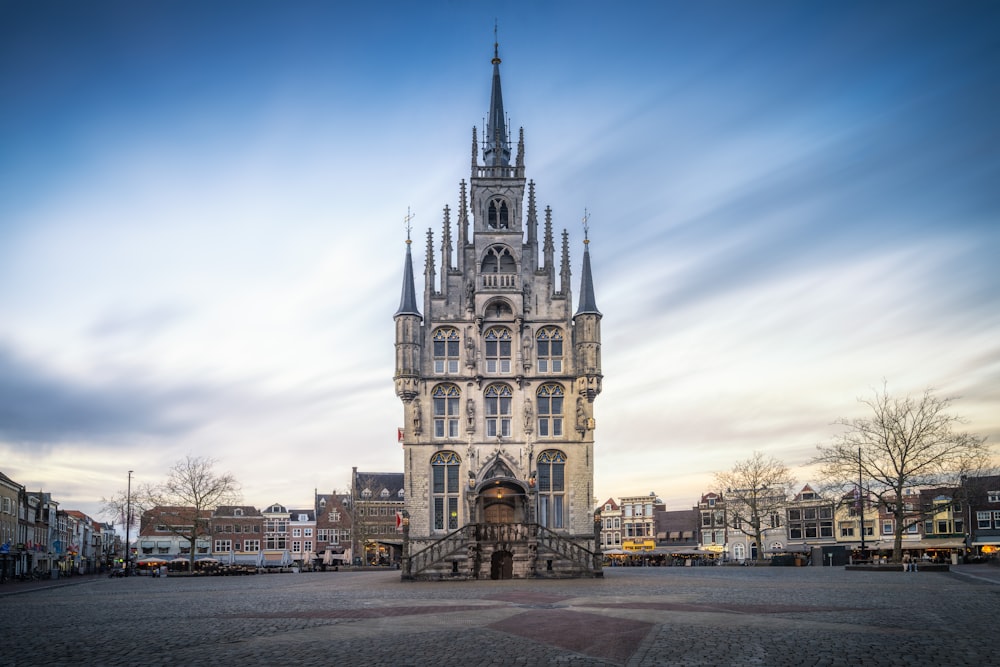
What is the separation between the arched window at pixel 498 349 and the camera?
6259 centimetres

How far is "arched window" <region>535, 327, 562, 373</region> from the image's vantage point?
206 feet

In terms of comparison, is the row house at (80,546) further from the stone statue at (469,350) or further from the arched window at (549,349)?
Result: the arched window at (549,349)

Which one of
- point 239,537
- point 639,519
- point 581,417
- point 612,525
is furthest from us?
point 612,525

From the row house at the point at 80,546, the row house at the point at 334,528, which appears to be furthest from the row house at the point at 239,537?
the row house at the point at 80,546

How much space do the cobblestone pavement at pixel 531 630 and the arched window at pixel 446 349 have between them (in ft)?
94.9

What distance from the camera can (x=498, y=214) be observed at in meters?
65.5

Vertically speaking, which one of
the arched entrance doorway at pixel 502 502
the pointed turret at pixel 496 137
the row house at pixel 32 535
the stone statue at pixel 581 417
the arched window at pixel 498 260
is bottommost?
the row house at pixel 32 535

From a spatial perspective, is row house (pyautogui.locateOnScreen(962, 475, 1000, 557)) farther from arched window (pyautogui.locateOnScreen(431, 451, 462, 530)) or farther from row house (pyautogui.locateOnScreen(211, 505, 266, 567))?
row house (pyautogui.locateOnScreen(211, 505, 266, 567))

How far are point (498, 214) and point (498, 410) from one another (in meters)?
14.1

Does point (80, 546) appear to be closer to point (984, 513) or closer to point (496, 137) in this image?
point (496, 137)

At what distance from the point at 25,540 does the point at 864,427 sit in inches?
3122

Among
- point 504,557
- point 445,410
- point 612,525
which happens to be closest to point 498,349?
point 445,410

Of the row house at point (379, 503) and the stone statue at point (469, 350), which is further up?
the stone statue at point (469, 350)

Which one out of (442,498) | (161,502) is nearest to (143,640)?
(442,498)
